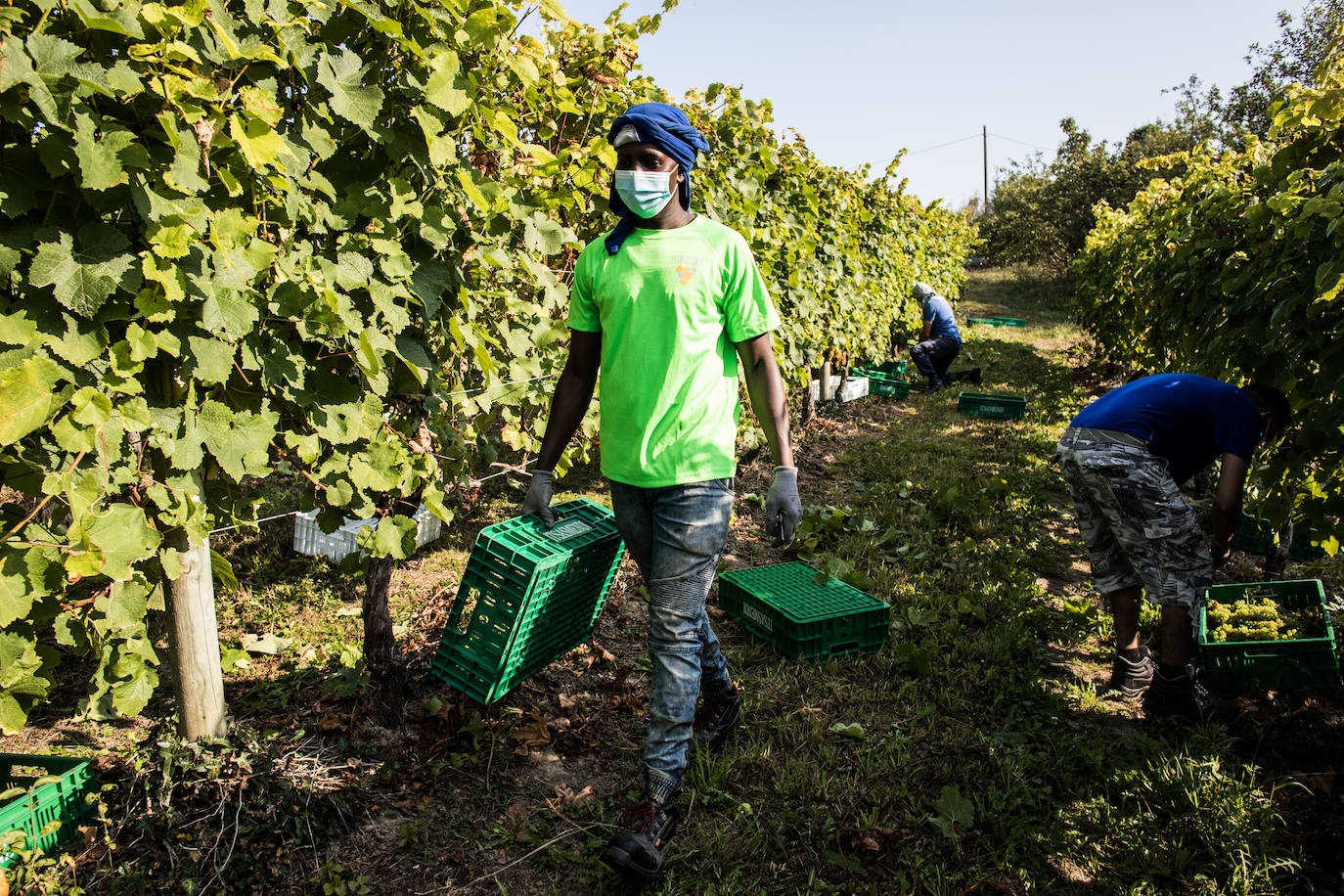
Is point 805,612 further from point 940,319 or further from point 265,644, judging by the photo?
point 940,319

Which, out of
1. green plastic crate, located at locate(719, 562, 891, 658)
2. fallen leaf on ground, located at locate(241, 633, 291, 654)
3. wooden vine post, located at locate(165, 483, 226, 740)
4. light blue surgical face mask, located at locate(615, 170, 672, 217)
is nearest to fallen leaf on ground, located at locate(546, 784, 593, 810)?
wooden vine post, located at locate(165, 483, 226, 740)

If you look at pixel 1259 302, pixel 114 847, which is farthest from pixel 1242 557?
pixel 114 847

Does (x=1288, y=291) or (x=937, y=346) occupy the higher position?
(x=1288, y=291)

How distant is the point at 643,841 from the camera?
2.17 m

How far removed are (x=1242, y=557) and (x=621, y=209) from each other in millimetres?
4598

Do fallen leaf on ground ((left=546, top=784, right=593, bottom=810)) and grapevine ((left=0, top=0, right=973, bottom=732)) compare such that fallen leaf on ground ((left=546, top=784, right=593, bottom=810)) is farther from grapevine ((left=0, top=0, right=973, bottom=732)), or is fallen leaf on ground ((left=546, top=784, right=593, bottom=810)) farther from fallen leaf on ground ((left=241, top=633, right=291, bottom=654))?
fallen leaf on ground ((left=241, top=633, right=291, bottom=654))

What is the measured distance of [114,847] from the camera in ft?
6.76

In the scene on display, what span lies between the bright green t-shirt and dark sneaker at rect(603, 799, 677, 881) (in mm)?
930

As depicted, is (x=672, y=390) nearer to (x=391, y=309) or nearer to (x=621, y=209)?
(x=621, y=209)

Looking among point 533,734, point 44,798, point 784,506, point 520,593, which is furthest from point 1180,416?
point 44,798

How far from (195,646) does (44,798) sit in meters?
0.47

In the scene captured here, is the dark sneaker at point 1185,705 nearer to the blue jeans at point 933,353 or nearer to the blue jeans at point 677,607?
the blue jeans at point 677,607

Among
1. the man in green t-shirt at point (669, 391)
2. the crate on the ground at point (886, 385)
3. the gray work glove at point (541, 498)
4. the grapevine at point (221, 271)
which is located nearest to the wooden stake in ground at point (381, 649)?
the grapevine at point (221, 271)

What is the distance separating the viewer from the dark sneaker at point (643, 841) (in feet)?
7.02
